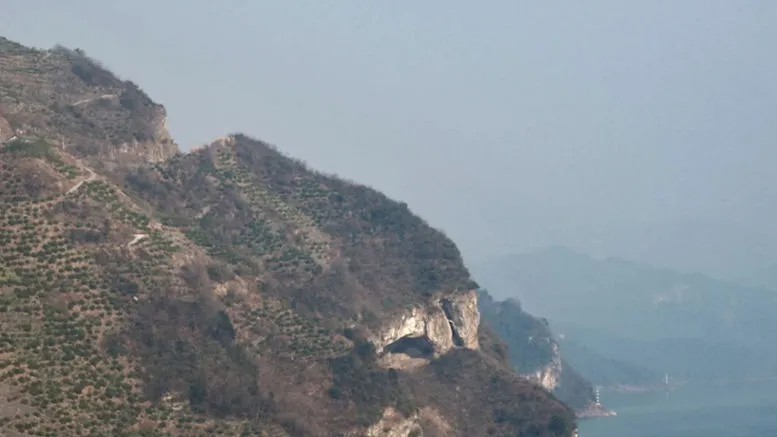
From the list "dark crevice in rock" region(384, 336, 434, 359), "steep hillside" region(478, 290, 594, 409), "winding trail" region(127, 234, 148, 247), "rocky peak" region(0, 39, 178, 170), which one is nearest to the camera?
"winding trail" region(127, 234, 148, 247)

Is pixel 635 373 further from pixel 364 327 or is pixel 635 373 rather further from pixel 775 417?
pixel 364 327

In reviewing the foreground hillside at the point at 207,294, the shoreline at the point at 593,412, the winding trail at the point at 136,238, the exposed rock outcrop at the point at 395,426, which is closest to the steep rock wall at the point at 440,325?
the foreground hillside at the point at 207,294

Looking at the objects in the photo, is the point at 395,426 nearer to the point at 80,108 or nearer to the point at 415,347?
the point at 415,347

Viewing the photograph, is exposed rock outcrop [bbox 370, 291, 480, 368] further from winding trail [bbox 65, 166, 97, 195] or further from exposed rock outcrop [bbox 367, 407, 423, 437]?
winding trail [bbox 65, 166, 97, 195]

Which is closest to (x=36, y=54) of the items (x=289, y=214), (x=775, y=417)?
(x=289, y=214)

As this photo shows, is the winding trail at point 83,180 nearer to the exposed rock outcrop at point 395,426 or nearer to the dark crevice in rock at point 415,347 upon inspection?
the exposed rock outcrop at point 395,426

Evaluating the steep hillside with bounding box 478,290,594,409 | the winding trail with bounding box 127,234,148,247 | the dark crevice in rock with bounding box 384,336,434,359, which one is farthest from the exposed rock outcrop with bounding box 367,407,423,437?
the steep hillside with bounding box 478,290,594,409

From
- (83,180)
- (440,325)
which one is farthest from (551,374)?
(83,180)
